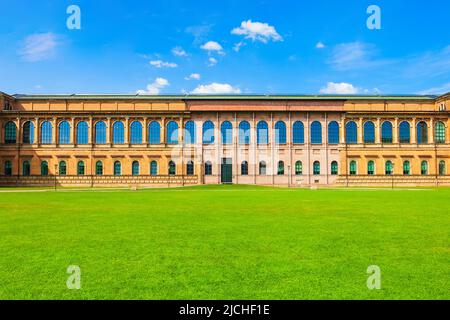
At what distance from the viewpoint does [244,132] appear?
67.2 m

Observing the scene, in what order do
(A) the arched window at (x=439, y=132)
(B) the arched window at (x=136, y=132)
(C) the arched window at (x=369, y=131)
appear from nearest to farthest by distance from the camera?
(B) the arched window at (x=136, y=132), (C) the arched window at (x=369, y=131), (A) the arched window at (x=439, y=132)

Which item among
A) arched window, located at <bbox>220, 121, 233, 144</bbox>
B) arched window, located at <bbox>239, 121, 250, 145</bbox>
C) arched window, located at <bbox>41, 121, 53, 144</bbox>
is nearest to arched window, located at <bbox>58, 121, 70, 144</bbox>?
arched window, located at <bbox>41, 121, 53, 144</bbox>

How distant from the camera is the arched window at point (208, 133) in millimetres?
66875

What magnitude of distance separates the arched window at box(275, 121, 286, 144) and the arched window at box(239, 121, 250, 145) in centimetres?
518

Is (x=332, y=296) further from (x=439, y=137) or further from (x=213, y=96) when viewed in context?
(x=439, y=137)

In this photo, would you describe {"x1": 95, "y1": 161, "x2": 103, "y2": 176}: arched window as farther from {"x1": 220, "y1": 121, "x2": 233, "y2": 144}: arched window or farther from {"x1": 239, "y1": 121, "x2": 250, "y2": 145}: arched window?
{"x1": 239, "y1": 121, "x2": 250, "y2": 145}: arched window

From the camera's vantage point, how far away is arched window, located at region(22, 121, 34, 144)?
6638 cm

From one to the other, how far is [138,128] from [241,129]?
18.5m

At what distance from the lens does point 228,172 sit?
66438 mm

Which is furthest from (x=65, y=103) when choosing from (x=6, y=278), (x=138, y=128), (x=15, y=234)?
(x=6, y=278)

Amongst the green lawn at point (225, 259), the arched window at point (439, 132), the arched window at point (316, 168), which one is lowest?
the green lawn at point (225, 259)

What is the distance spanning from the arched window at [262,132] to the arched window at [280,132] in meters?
1.78

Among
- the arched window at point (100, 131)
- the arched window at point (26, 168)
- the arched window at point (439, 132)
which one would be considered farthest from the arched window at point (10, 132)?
the arched window at point (439, 132)

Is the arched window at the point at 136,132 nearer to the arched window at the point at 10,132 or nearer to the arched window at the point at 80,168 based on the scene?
the arched window at the point at 80,168
